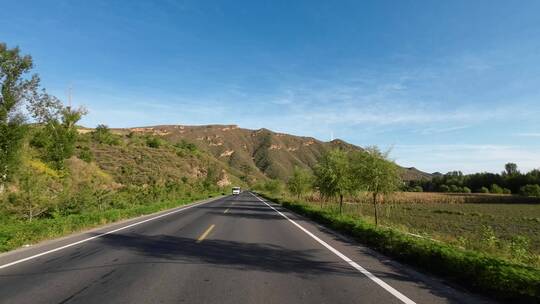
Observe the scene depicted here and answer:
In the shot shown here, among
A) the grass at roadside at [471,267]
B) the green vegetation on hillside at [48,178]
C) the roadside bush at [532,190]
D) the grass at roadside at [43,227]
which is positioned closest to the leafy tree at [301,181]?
the green vegetation on hillside at [48,178]

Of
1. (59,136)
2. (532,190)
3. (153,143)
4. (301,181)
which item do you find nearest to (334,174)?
(301,181)

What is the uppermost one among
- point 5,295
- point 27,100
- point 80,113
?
point 80,113

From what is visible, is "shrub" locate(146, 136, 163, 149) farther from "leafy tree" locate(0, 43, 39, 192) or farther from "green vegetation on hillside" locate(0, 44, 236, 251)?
"leafy tree" locate(0, 43, 39, 192)

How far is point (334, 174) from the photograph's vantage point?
89.4 ft

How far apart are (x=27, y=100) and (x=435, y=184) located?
6113 inches

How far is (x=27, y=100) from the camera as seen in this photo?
2655 centimetres

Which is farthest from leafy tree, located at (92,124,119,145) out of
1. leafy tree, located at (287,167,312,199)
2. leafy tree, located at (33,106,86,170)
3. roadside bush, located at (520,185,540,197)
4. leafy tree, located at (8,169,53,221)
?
roadside bush, located at (520,185,540,197)

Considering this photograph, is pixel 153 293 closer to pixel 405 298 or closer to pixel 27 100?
pixel 405 298

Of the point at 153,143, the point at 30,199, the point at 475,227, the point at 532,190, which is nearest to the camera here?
the point at 30,199

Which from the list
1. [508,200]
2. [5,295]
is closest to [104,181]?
[5,295]

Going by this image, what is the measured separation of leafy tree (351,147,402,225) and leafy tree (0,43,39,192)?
2158cm

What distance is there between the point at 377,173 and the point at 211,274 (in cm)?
1360

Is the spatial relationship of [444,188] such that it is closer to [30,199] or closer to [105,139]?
[105,139]

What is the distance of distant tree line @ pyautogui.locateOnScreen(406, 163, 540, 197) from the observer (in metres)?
110
